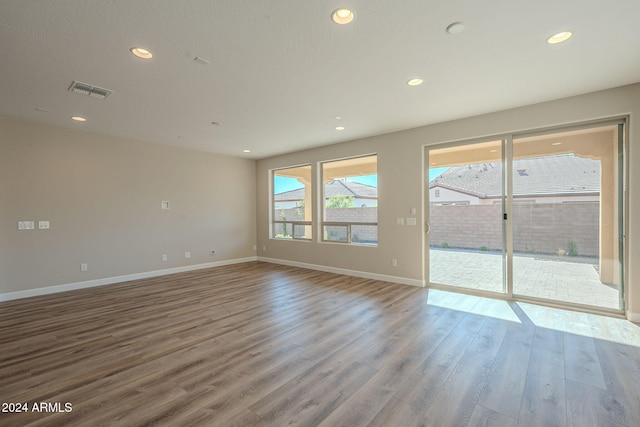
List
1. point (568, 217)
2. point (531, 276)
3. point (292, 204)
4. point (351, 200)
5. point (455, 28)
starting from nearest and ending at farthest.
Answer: point (455, 28)
point (568, 217)
point (531, 276)
point (351, 200)
point (292, 204)

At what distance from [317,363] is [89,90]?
3933 mm

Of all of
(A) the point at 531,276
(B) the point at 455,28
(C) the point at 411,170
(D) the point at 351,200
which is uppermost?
(B) the point at 455,28

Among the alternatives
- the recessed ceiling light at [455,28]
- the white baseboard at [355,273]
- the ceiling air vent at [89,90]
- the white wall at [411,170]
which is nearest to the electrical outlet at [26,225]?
the ceiling air vent at [89,90]

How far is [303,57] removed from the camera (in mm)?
2605

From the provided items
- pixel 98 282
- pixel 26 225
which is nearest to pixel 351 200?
pixel 98 282

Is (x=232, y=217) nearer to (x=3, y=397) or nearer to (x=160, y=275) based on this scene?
(x=160, y=275)

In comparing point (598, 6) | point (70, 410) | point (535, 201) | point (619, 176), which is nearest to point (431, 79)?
point (598, 6)

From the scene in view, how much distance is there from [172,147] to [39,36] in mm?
3965

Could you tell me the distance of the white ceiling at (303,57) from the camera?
202cm

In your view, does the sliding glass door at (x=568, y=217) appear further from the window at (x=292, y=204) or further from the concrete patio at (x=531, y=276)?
the window at (x=292, y=204)

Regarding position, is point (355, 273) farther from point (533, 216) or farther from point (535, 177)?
point (535, 177)

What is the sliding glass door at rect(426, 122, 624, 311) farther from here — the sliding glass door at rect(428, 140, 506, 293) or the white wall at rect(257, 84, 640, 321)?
the white wall at rect(257, 84, 640, 321)

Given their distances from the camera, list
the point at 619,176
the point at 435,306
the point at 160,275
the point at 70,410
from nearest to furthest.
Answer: the point at 70,410, the point at 619,176, the point at 435,306, the point at 160,275

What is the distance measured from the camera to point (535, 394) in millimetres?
1989
